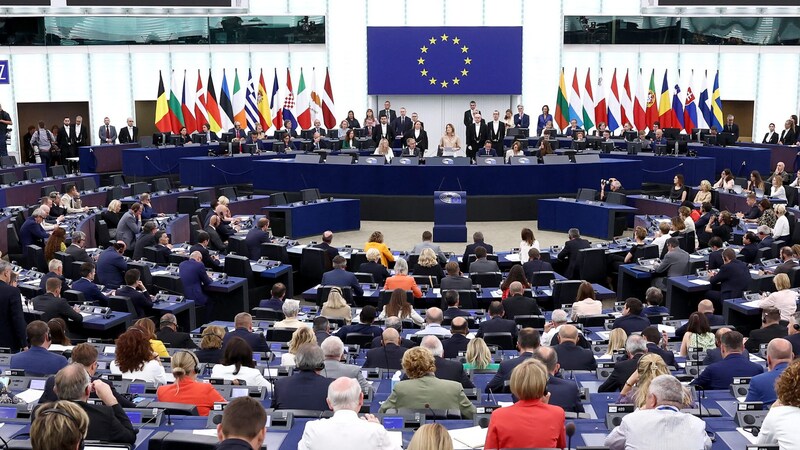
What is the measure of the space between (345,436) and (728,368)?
4.64 m

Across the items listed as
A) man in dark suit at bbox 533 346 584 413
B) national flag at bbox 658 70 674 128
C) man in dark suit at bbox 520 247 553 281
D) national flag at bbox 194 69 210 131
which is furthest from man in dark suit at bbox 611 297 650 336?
national flag at bbox 194 69 210 131

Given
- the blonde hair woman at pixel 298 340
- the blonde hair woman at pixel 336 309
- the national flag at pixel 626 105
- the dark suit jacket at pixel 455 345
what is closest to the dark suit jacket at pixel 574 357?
the dark suit jacket at pixel 455 345

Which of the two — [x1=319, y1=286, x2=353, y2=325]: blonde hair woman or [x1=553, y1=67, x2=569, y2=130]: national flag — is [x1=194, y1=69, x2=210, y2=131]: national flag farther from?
[x1=319, y1=286, x2=353, y2=325]: blonde hair woman

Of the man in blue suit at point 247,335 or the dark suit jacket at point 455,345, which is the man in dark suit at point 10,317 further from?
the dark suit jacket at point 455,345

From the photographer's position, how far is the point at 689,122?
31.8 metres

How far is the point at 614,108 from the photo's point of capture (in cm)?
3209

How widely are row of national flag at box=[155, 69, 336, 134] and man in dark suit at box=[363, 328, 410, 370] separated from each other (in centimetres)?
2221

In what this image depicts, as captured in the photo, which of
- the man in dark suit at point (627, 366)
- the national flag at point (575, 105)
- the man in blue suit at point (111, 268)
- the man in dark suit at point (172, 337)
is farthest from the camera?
the national flag at point (575, 105)

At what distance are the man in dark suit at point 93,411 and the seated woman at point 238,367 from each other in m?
2.19

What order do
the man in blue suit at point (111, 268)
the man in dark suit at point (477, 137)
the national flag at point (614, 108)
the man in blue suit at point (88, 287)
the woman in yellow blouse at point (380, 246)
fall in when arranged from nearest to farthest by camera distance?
the man in blue suit at point (88, 287)
the man in blue suit at point (111, 268)
the woman in yellow blouse at point (380, 246)
the man in dark suit at point (477, 137)
the national flag at point (614, 108)

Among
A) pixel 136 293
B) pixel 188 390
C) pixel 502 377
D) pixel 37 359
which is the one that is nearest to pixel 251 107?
pixel 136 293

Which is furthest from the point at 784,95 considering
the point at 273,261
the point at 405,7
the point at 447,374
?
the point at 447,374

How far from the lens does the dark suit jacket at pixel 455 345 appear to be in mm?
10664

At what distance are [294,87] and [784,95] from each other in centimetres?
1848
